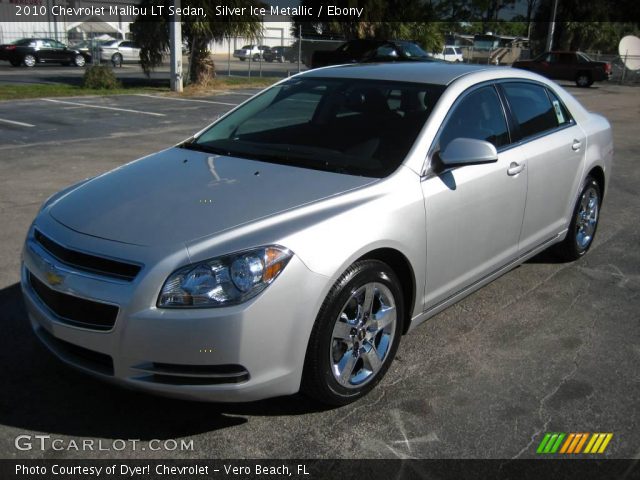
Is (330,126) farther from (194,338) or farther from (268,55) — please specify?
(268,55)

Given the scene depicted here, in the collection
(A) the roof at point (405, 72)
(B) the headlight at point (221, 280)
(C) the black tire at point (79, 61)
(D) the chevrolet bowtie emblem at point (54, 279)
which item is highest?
(A) the roof at point (405, 72)

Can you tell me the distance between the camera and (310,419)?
3.13 m

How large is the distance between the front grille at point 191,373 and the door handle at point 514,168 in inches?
88.5

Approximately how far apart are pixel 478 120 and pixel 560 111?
1329mm

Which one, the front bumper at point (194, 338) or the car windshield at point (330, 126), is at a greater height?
the car windshield at point (330, 126)

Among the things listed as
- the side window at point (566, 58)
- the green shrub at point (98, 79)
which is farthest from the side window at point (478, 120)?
the side window at point (566, 58)

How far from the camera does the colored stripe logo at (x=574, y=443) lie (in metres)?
2.94

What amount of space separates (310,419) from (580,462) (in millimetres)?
1238

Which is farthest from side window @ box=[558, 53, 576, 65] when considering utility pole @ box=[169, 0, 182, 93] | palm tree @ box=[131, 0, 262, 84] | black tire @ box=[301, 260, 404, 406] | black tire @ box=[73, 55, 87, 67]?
black tire @ box=[301, 260, 404, 406]

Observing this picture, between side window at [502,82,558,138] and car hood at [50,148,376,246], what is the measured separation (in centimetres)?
162

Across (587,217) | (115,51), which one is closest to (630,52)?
(115,51)

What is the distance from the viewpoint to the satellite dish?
33.4 meters

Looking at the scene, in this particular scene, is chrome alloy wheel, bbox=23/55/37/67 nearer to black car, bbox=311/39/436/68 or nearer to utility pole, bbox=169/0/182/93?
utility pole, bbox=169/0/182/93

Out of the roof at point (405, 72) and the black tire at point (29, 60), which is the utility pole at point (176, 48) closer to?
the black tire at point (29, 60)
